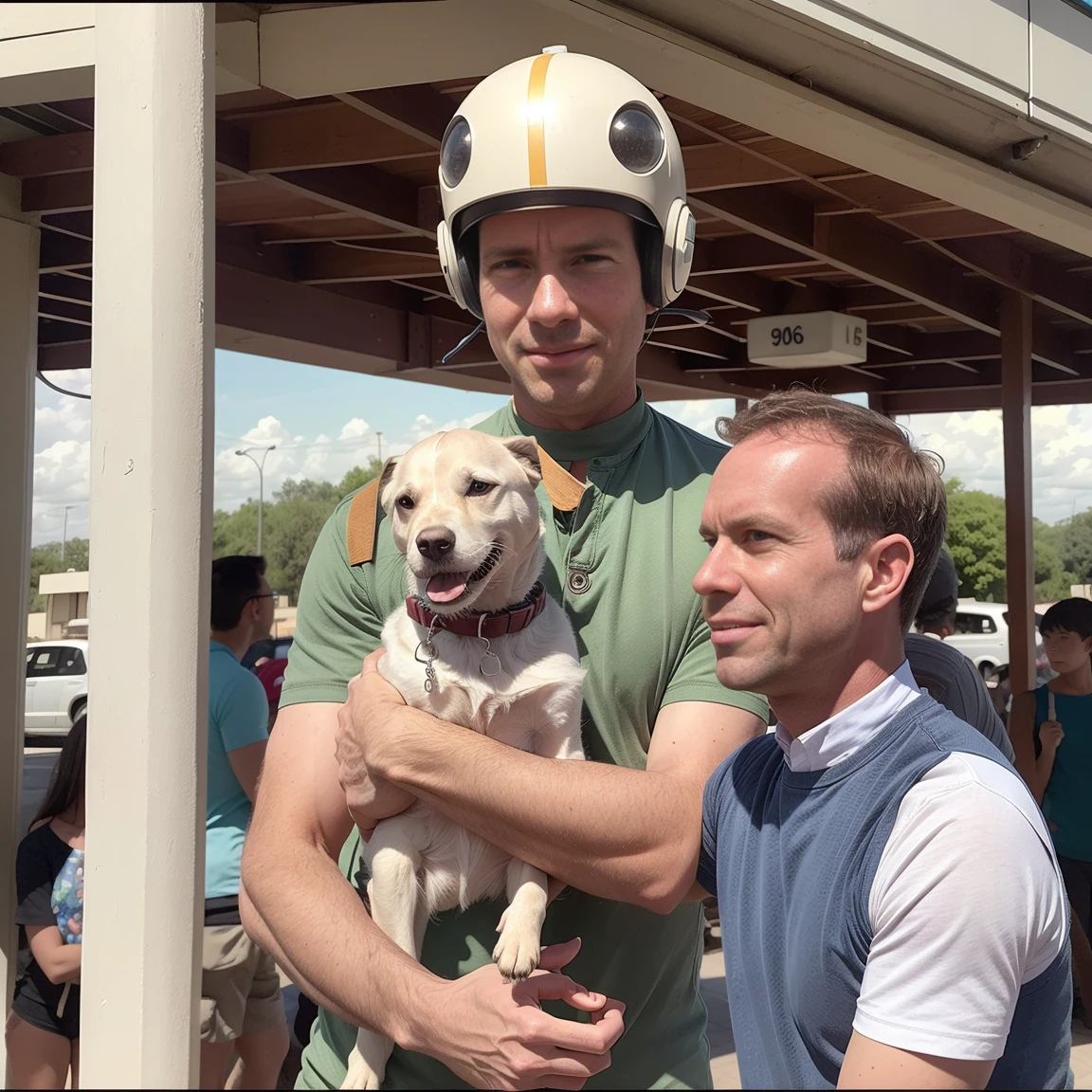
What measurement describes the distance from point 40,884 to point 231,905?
824 millimetres

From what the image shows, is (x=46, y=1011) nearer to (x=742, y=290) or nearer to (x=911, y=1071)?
(x=911, y=1071)

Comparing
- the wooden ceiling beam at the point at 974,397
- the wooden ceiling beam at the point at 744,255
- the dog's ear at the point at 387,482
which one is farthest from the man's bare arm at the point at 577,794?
the wooden ceiling beam at the point at 974,397

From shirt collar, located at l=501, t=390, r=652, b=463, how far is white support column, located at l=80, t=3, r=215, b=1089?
70cm

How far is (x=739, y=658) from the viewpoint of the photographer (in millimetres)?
1647

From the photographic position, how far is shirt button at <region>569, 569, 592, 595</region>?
202cm

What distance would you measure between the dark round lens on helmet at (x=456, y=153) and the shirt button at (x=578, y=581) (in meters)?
0.74

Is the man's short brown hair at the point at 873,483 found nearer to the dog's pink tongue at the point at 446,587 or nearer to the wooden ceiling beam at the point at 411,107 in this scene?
the dog's pink tongue at the point at 446,587

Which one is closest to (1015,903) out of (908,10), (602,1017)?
(602,1017)

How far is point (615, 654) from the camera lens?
1.95 metres

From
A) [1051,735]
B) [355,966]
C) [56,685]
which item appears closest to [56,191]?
[355,966]

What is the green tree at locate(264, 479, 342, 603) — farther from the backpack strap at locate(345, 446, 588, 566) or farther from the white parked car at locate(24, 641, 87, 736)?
the backpack strap at locate(345, 446, 588, 566)

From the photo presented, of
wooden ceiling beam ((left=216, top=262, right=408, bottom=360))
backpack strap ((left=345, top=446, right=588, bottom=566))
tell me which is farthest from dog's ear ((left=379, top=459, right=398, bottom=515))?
wooden ceiling beam ((left=216, top=262, right=408, bottom=360))

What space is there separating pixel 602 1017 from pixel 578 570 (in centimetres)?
74

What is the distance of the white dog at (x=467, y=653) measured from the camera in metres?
1.95
